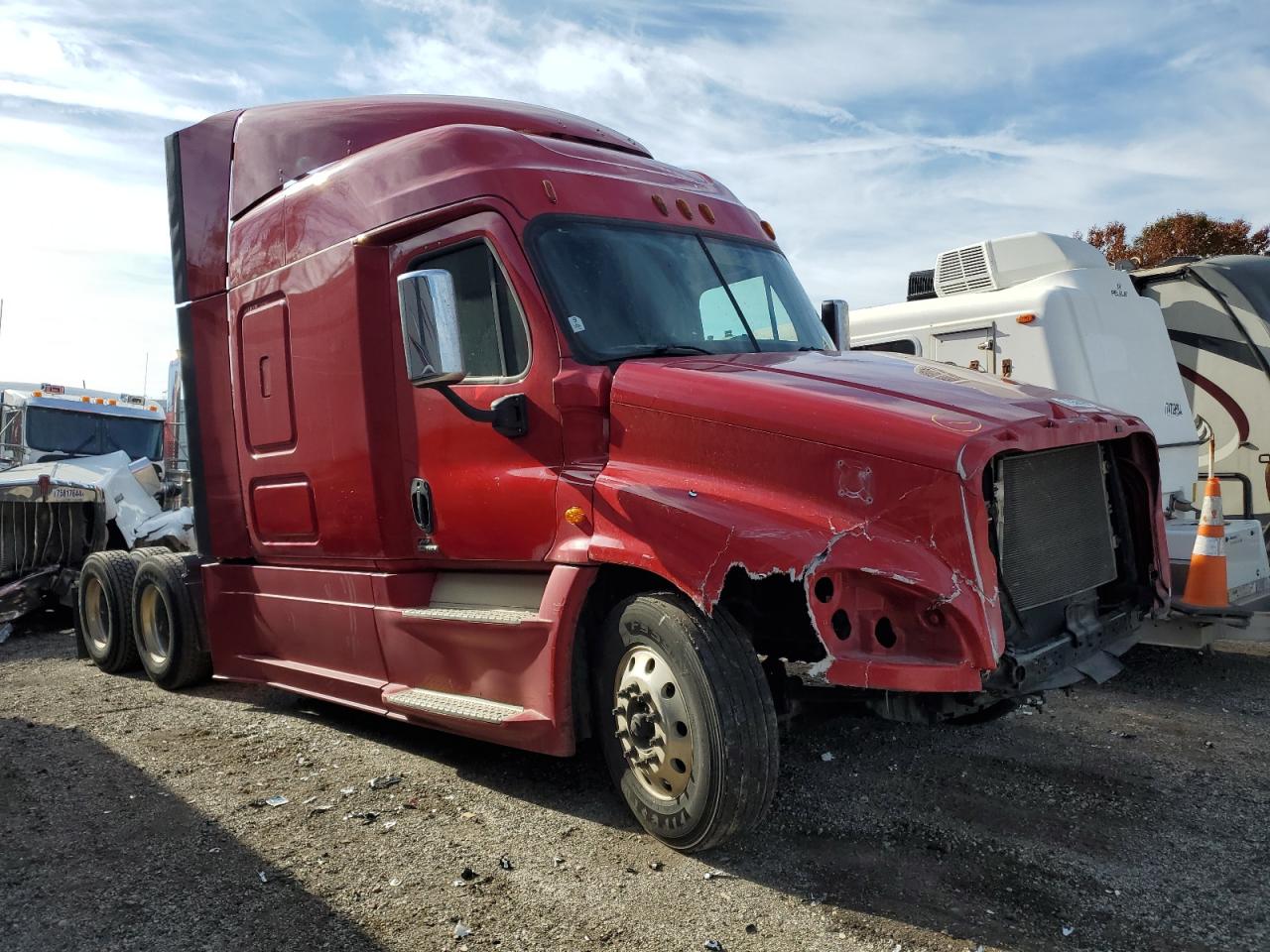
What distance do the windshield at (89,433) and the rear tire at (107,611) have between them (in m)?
5.24

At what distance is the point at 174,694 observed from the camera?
705 cm

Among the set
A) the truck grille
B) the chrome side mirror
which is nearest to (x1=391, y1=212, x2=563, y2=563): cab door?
the truck grille

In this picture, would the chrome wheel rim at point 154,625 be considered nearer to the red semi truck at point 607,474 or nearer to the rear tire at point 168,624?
the rear tire at point 168,624

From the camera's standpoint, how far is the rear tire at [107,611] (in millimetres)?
7605

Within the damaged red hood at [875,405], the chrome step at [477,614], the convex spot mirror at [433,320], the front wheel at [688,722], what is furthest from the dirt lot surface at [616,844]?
the convex spot mirror at [433,320]

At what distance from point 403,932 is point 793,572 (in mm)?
1733

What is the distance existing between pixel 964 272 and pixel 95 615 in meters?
7.40

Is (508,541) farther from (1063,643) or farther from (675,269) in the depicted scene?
(1063,643)

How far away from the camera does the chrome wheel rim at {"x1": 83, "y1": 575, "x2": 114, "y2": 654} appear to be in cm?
785

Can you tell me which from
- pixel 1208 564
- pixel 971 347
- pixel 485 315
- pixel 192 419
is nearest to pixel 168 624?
pixel 192 419

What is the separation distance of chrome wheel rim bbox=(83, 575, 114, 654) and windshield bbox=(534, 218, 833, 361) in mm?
5277

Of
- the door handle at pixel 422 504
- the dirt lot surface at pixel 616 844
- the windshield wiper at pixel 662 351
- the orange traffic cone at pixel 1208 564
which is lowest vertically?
the dirt lot surface at pixel 616 844

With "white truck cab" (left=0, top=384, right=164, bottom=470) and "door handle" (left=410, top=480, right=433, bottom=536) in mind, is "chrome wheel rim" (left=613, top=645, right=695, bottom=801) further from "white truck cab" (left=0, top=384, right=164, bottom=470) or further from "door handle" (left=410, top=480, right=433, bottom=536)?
"white truck cab" (left=0, top=384, right=164, bottom=470)

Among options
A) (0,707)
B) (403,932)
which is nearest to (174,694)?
(0,707)
